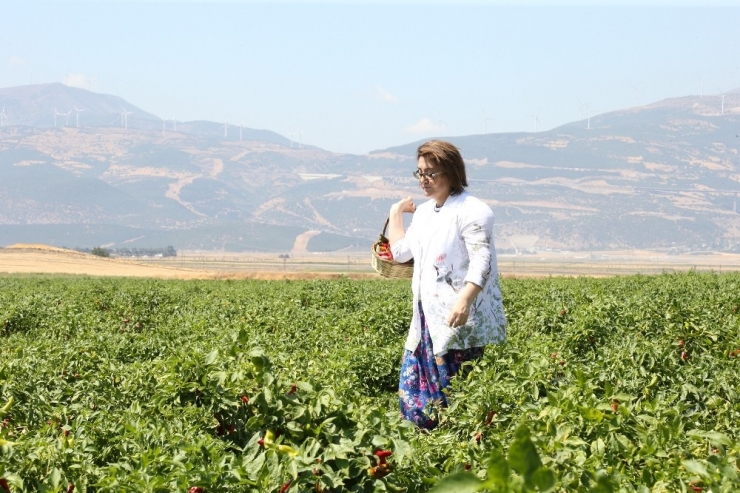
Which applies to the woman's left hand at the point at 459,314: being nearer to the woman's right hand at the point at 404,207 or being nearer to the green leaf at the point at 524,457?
the woman's right hand at the point at 404,207

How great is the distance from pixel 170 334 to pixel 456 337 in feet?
15.0

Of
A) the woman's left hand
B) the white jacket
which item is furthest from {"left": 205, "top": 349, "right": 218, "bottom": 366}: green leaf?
the white jacket

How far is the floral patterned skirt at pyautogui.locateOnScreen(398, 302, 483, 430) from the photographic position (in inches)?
231

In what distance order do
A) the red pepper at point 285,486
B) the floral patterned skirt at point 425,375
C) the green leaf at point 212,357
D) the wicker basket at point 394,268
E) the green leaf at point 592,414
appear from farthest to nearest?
the wicker basket at point 394,268 → the floral patterned skirt at point 425,375 → the green leaf at point 212,357 → the green leaf at point 592,414 → the red pepper at point 285,486

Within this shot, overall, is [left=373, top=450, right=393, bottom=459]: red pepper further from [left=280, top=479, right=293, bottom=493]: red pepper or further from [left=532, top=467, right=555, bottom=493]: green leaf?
[left=532, top=467, right=555, bottom=493]: green leaf

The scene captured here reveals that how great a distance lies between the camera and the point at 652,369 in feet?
19.2

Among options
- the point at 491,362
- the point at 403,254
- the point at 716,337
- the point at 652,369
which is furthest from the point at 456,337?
the point at 716,337

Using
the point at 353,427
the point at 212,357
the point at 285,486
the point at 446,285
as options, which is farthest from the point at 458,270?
the point at 285,486

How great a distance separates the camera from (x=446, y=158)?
5668 millimetres

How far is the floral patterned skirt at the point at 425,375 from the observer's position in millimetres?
5875

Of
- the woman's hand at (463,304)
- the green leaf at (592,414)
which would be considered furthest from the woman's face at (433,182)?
the green leaf at (592,414)

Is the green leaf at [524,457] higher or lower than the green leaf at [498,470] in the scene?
higher

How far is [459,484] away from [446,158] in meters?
4.28

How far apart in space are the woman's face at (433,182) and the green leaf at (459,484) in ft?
14.1
